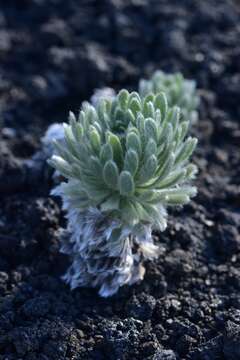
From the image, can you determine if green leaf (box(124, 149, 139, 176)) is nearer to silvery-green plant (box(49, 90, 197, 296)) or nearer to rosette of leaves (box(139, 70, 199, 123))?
silvery-green plant (box(49, 90, 197, 296))

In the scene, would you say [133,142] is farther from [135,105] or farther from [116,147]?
[135,105]

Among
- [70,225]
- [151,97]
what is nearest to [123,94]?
[151,97]

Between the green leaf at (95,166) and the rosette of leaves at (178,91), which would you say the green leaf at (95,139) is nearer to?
the green leaf at (95,166)

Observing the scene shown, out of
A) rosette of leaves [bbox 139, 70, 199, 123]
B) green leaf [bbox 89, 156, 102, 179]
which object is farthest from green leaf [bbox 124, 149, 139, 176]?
rosette of leaves [bbox 139, 70, 199, 123]

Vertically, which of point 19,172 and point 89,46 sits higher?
point 89,46

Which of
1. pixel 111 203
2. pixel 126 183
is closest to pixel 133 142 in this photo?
pixel 126 183

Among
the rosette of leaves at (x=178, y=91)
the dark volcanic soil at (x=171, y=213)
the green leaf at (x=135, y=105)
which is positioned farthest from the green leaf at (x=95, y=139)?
the rosette of leaves at (x=178, y=91)

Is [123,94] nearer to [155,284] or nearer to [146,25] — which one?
[155,284]
